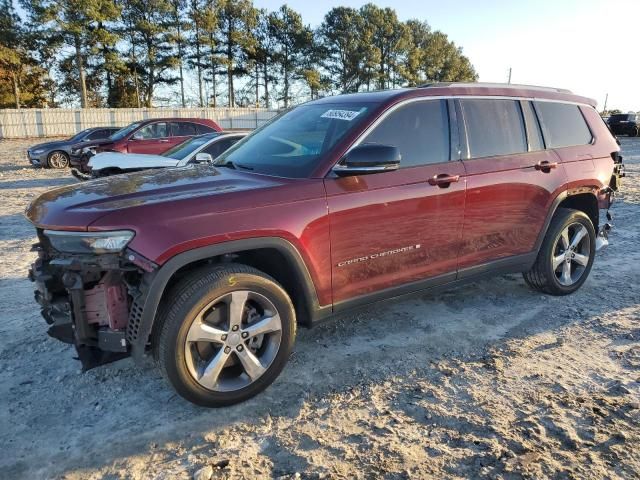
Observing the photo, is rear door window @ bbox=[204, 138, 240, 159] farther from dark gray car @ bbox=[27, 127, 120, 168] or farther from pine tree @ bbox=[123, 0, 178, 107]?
pine tree @ bbox=[123, 0, 178, 107]

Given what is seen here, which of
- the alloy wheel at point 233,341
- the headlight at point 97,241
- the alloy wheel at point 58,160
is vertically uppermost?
the alloy wheel at point 58,160

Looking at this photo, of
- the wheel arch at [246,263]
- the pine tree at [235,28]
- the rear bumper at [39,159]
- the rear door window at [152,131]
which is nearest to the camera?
the wheel arch at [246,263]

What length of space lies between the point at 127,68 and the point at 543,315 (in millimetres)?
42014

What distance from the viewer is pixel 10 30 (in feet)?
114

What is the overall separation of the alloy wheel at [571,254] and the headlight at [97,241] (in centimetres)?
378

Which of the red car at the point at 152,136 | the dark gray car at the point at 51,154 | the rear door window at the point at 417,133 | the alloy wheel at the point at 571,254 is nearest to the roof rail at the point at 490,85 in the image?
the rear door window at the point at 417,133

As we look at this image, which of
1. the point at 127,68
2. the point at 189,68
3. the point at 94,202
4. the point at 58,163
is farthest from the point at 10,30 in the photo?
the point at 94,202

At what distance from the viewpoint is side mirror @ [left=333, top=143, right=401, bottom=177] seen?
3.13 metres

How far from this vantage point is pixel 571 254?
15.7 feet

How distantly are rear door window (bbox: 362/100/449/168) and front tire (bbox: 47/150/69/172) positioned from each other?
15851mm

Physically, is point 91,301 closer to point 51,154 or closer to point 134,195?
point 134,195

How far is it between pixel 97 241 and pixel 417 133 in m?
2.35

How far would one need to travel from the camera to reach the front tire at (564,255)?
457 centimetres

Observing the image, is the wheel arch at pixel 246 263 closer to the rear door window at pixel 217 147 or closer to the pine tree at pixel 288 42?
the rear door window at pixel 217 147
